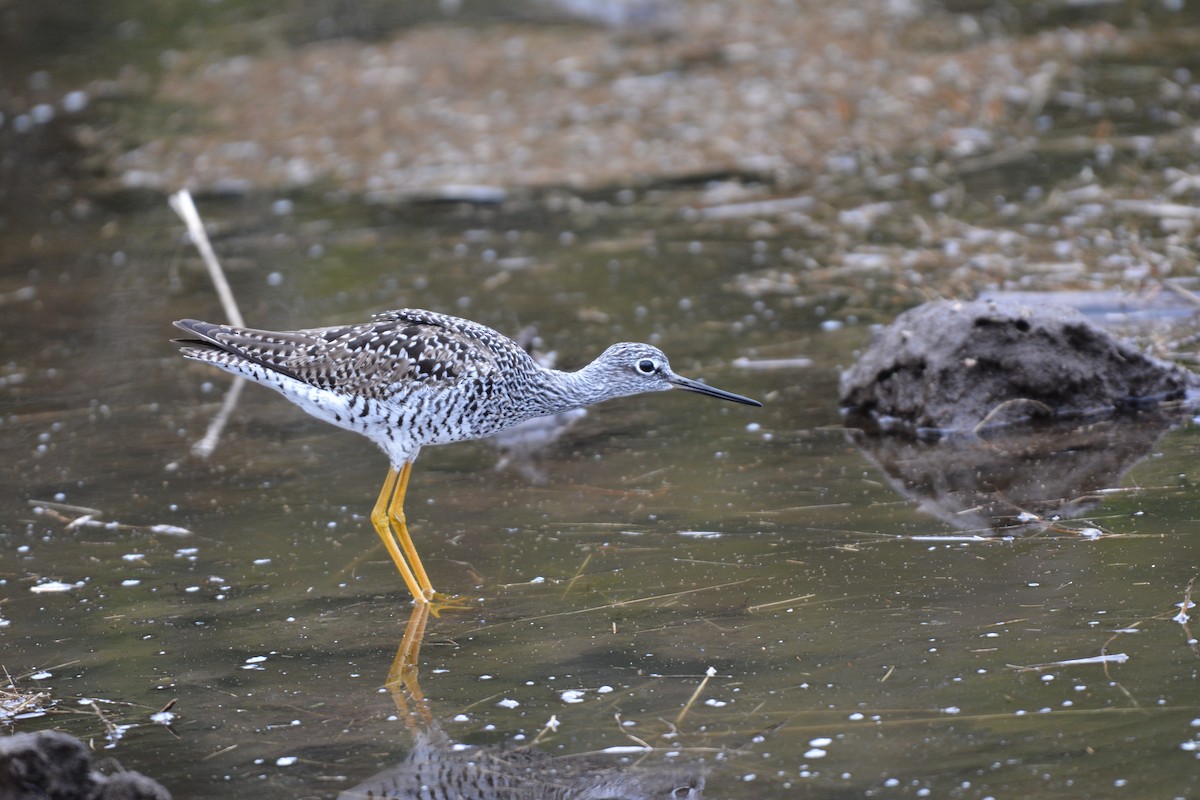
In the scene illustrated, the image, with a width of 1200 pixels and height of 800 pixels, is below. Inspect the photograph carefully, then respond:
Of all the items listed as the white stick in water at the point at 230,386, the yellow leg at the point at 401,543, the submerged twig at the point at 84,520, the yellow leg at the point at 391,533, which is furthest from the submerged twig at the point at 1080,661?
the white stick in water at the point at 230,386

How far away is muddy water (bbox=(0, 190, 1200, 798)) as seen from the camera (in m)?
4.97

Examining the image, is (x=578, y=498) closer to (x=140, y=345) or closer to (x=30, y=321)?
(x=140, y=345)

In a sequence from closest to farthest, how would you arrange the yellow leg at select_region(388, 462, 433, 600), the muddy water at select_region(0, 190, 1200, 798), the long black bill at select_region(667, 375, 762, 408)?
the muddy water at select_region(0, 190, 1200, 798), the yellow leg at select_region(388, 462, 433, 600), the long black bill at select_region(667, 375, 762, 408)

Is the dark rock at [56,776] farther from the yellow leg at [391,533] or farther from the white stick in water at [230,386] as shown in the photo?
the white stick in water at [230,386]

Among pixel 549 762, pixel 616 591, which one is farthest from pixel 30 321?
pixel 549 762

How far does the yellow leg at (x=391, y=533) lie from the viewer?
21.3 ft

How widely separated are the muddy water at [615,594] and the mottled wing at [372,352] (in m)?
0.87

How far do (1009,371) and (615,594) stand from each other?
9.68 ft

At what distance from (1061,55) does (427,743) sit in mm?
13248

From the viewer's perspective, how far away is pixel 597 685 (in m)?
5.50

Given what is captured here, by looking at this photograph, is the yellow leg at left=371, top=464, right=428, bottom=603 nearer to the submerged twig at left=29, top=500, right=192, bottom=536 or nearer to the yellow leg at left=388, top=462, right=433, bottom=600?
the yellow leg at left=388, top=462, right=433, bottom=600

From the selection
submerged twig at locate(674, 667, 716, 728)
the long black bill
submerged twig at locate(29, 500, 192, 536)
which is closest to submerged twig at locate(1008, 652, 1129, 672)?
submerged twig at locate(674, 667, 716, 728)

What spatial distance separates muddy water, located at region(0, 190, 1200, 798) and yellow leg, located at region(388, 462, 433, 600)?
5.3 inches

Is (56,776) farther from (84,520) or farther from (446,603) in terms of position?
(84,520)
